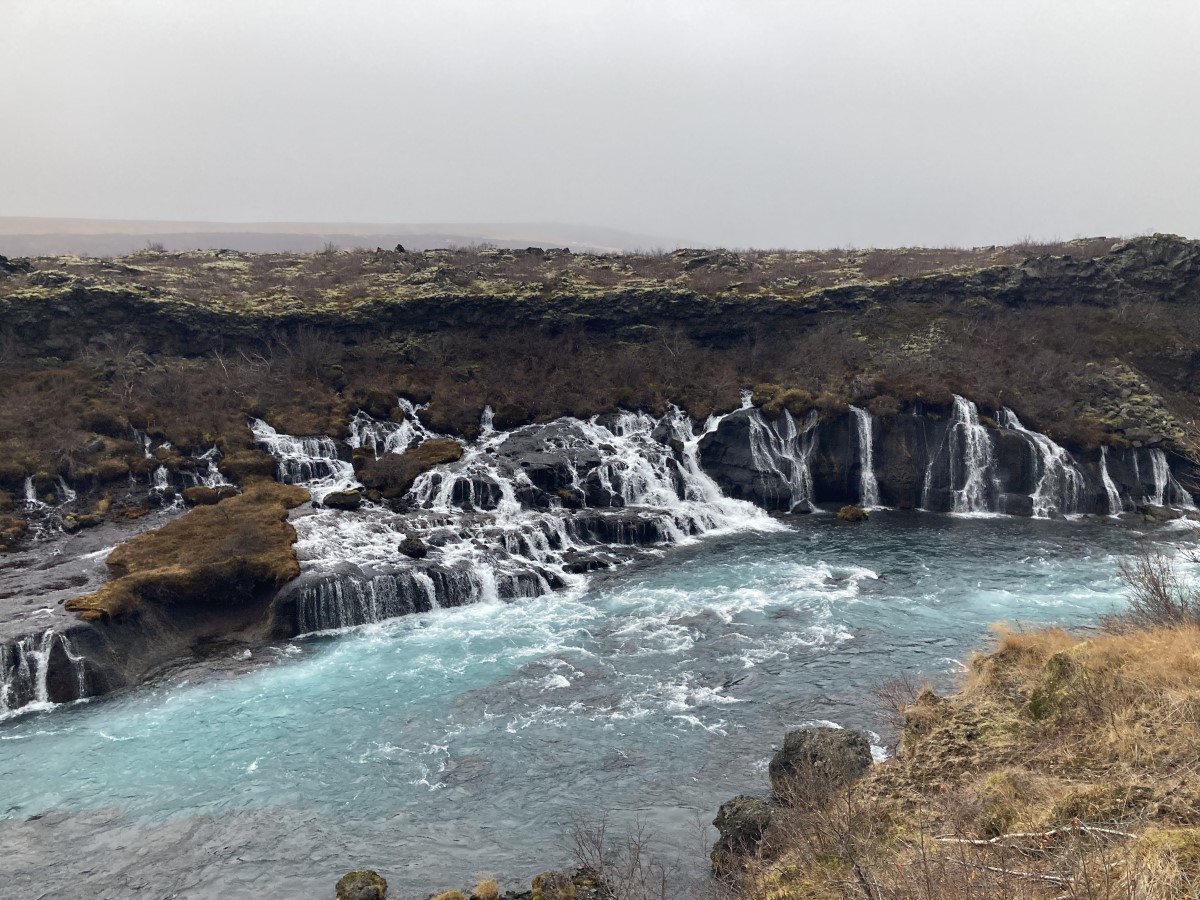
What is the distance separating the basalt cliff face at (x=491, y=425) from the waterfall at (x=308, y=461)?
0.22 meters

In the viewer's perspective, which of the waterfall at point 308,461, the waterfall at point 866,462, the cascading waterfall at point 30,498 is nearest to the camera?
the cascading waterfall at point 30,498

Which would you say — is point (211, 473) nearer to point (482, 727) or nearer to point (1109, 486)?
point (482, 727)

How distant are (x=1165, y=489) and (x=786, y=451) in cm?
2247

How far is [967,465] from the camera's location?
4662 centimetres

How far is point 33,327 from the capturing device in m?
50.4

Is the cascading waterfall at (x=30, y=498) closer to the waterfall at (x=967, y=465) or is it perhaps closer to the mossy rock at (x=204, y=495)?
the mossy rock at (x=204, y=495)

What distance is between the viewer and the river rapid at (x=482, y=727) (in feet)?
55.4

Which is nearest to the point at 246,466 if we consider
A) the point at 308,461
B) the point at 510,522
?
the point at 308,461

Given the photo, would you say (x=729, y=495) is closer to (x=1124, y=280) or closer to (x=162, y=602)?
(x=162, y=602)

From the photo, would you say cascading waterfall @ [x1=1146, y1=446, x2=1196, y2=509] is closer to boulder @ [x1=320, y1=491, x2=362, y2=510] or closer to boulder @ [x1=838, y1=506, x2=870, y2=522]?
boulder @ [x1=838, y1=506, x2=870, y2=522]

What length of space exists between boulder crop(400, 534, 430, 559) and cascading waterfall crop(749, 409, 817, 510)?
74.6ft

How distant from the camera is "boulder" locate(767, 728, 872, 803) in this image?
14674 mm

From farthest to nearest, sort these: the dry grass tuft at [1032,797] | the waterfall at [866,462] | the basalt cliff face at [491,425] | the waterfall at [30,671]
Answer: the waterfall at [866,462] < the basalt cliff face at [491,425] < the waterfall at [30,671] < the dry grass tuft at [1032,797]

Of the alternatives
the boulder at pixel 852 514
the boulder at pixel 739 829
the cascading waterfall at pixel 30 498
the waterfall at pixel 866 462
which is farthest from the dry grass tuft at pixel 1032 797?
the cascading waterfall at pixel 30 498
